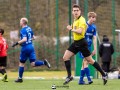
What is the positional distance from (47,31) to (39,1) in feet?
5.36

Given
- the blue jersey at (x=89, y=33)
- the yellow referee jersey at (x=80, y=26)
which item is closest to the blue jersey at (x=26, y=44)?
the blue jersey at (x=89, y=33)

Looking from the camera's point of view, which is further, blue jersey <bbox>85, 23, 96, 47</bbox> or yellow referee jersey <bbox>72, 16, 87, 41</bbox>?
blue jersey <bbox>85, 23, 96, 47</bbox>

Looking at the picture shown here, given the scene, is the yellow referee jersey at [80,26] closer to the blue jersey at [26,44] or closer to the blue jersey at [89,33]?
the blue jersey at [89,33]

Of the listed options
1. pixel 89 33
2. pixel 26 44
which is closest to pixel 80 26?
pixel 89 33

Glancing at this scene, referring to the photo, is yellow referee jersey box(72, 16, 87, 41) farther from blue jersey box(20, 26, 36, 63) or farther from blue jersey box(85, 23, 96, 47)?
blue jersey box(20, 26, 36, 63)

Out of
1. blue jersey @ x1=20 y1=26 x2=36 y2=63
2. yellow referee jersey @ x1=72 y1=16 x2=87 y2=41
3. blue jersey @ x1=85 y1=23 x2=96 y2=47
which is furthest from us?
blue jersey @ x1=20 y1=26 x2=36 y2=63

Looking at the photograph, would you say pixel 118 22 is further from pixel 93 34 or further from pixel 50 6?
pixel 93 34

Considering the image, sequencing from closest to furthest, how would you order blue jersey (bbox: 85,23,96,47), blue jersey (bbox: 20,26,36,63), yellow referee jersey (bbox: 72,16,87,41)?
yellow referee jersey (bbox: 72,16,87,41) → blue jersey (bbox: 85,23,96,47) → blue jersey (bbox: 20,26,36,63)

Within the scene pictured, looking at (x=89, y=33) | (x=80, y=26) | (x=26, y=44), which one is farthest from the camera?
(x=26, y=44)

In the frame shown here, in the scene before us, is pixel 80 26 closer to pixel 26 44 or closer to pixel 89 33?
pixel 89 33

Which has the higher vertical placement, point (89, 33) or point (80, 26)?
point (80, 26)

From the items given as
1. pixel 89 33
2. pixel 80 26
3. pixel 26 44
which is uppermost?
pixel 80 26

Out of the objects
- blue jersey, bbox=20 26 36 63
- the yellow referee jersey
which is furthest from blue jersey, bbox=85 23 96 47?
blue jersey, bbox=20 26 36 63

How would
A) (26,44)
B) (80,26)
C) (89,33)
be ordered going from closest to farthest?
(80,26) < (89,33) < (26,44)
